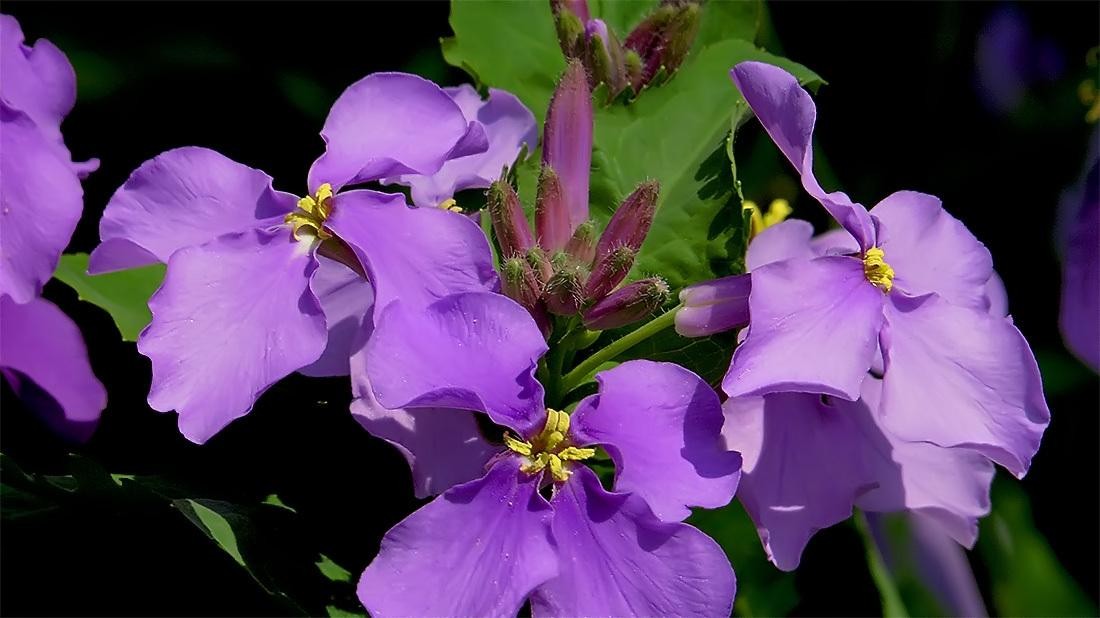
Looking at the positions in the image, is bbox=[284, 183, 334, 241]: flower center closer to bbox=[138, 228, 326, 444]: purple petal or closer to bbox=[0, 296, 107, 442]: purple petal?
bbox=[138, 228, 326, 444]: purple petal

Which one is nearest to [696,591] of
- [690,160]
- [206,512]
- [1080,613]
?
[206,512]

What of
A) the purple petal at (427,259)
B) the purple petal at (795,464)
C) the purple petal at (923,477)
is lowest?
the purple petal at (923,477)

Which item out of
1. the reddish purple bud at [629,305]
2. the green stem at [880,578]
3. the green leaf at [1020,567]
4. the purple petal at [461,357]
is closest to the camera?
the purple petal at [461,357]

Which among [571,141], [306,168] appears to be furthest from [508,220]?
[306,168]

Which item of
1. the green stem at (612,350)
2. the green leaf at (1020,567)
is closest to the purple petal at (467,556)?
the green stem at (612,350)

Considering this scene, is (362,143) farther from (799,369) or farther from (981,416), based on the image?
(981,416)

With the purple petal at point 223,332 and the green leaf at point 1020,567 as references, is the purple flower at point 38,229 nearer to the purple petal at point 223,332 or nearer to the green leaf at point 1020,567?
the purple petal at point 223,332

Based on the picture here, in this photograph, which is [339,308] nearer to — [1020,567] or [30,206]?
[30,206]
